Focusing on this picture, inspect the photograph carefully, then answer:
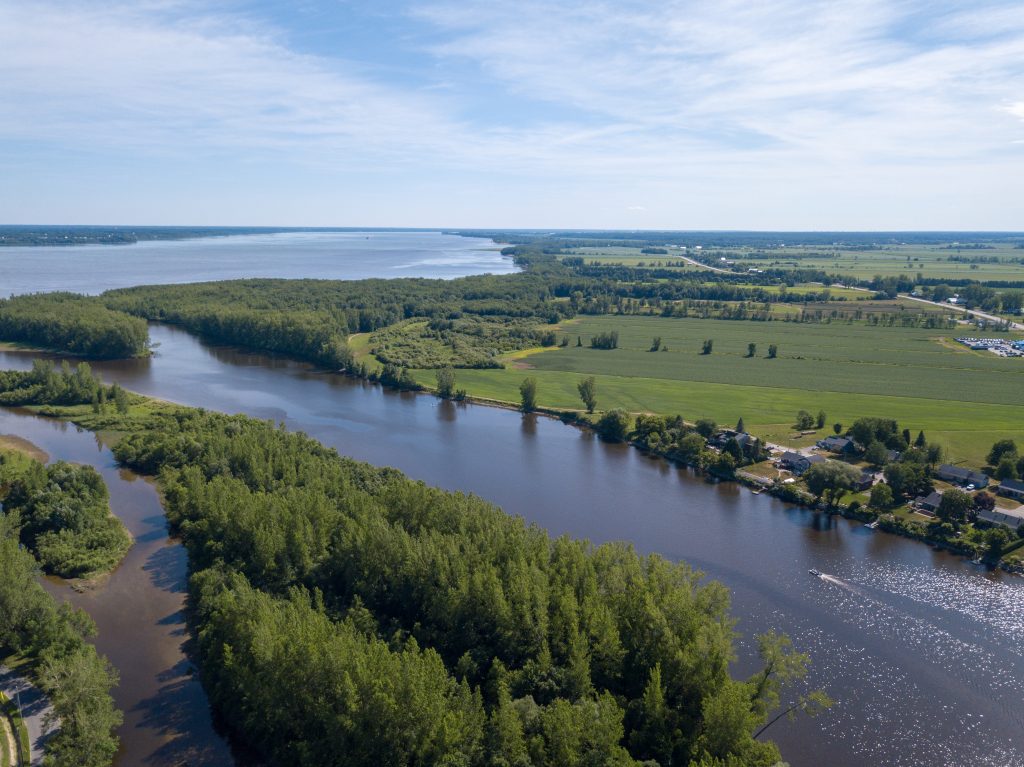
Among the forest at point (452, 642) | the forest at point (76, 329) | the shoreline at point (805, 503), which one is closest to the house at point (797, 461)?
the shoreline at point (805, 503)

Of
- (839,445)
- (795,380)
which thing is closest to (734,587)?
(839,445)

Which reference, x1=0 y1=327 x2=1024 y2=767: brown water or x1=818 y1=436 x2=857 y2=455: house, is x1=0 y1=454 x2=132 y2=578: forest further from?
x1=818 y1=436 x2=857 y2=455: house

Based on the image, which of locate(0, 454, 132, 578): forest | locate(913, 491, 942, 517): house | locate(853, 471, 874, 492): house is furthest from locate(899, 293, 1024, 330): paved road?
locate(0, 454, 132, 578): forest

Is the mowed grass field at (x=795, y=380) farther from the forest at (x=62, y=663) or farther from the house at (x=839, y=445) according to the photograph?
the forest at (x=62, y=663)

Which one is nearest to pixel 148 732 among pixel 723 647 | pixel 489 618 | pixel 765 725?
pixel 489 618

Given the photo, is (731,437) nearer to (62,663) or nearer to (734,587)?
(734,587)

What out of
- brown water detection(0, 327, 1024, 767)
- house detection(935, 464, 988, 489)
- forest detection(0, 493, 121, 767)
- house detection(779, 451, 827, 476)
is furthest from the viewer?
house detection(779, 451, 827, 476)
